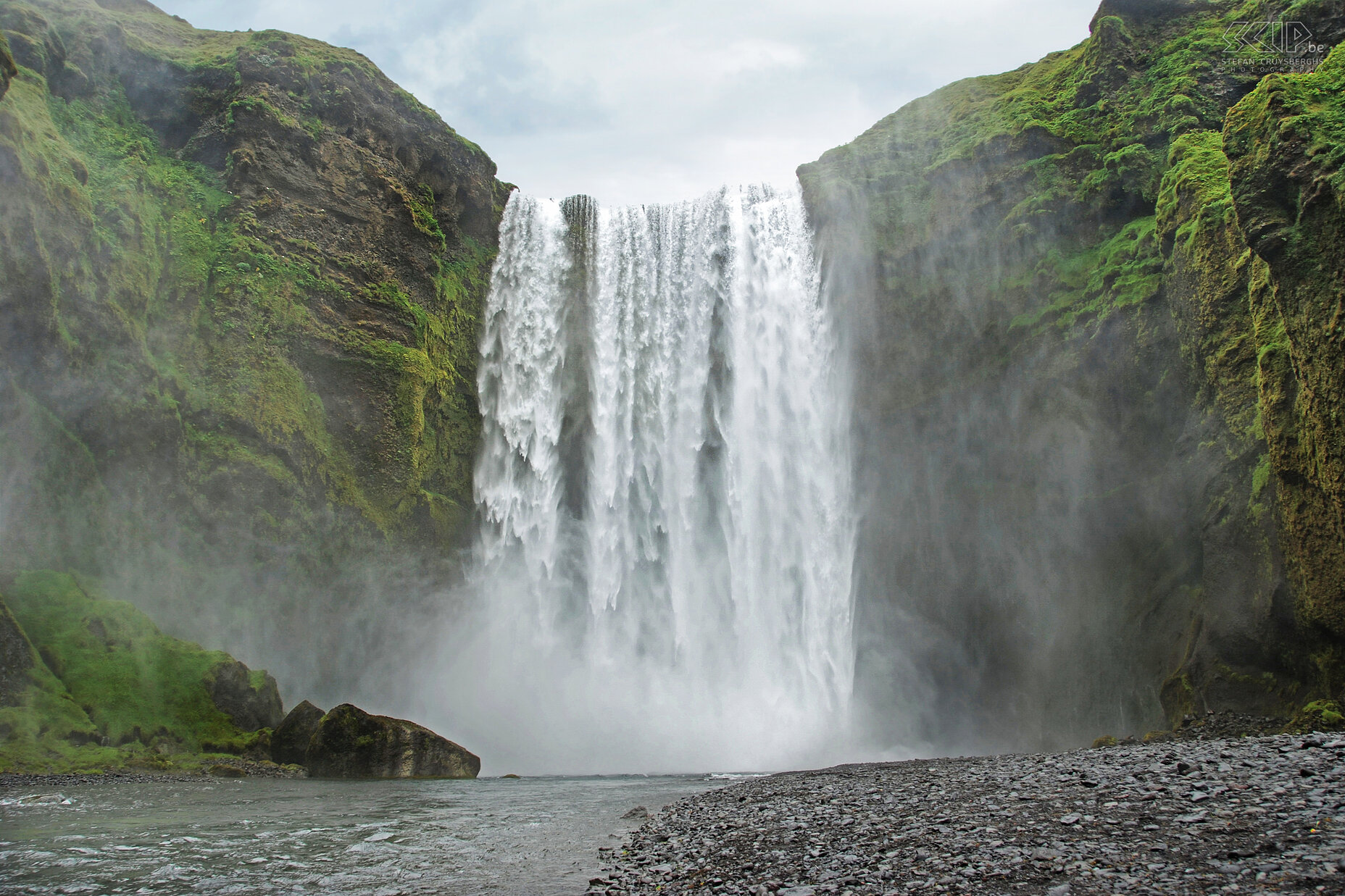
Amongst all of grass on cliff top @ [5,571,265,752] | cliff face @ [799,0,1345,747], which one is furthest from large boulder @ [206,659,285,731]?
cliff face @ [799,0,1345,747]

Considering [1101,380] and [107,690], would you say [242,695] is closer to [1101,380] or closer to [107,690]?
[107,690]

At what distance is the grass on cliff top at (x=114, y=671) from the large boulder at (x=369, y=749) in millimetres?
2538

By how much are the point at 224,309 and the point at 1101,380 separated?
90.0 ft

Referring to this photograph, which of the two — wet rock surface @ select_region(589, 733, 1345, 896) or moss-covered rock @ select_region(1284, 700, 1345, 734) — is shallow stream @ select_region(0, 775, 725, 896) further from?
moss-covered rock @ select_region(1284, 700, 1345, 734)

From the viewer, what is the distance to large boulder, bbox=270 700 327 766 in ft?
63.8

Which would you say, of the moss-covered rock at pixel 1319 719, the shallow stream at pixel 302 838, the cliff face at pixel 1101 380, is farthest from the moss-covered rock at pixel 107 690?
the moss-covered rock at pixel 1319 719

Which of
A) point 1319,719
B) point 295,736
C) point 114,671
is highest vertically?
point 114,671

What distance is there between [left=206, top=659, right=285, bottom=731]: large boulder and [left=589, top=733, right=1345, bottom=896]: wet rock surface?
1480 cm

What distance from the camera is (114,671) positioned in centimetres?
1856

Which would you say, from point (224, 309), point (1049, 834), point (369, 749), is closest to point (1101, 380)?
point (1049, 834)

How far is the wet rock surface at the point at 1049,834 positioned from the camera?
16.6 feet

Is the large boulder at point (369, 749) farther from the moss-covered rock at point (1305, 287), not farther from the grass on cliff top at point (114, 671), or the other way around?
the moss-covered rock at point (1305, 287)

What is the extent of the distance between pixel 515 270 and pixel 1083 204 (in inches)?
842

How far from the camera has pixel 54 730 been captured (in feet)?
54.4
